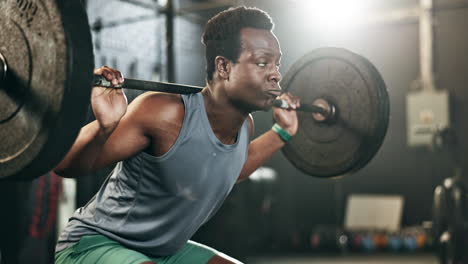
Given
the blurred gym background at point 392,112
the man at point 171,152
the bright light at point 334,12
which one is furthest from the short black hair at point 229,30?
the bright light at point 334,12

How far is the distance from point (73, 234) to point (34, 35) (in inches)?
27.7

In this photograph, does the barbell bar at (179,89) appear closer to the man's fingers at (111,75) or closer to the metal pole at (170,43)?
the man's fingers at (111,75)

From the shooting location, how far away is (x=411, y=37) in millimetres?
7547

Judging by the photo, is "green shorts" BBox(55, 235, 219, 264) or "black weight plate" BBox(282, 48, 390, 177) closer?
"green shorts" BBox(55, 235, 219, 264)

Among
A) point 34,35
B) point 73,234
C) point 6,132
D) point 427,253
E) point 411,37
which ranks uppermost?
point 411,37

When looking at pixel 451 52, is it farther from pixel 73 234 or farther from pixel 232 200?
pixel 73 234

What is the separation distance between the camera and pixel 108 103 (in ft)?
5.22

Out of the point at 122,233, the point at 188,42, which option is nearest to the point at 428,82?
the point at 188,42

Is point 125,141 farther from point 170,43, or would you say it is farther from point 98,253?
point 170,43

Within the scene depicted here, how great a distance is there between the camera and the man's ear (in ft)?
6.21

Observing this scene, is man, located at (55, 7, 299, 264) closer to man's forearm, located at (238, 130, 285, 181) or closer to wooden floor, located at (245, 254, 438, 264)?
man's forearm, located at (238, 130, 285, 181)

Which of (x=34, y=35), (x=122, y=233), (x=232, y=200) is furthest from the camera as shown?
(x=232, y=200)

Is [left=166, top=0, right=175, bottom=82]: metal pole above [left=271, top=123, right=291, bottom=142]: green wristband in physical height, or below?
above

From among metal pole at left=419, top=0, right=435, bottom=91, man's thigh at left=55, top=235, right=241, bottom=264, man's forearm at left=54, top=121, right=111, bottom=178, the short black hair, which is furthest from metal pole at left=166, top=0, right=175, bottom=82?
metal pole at left=419, top=0, right=435, bottom=91
